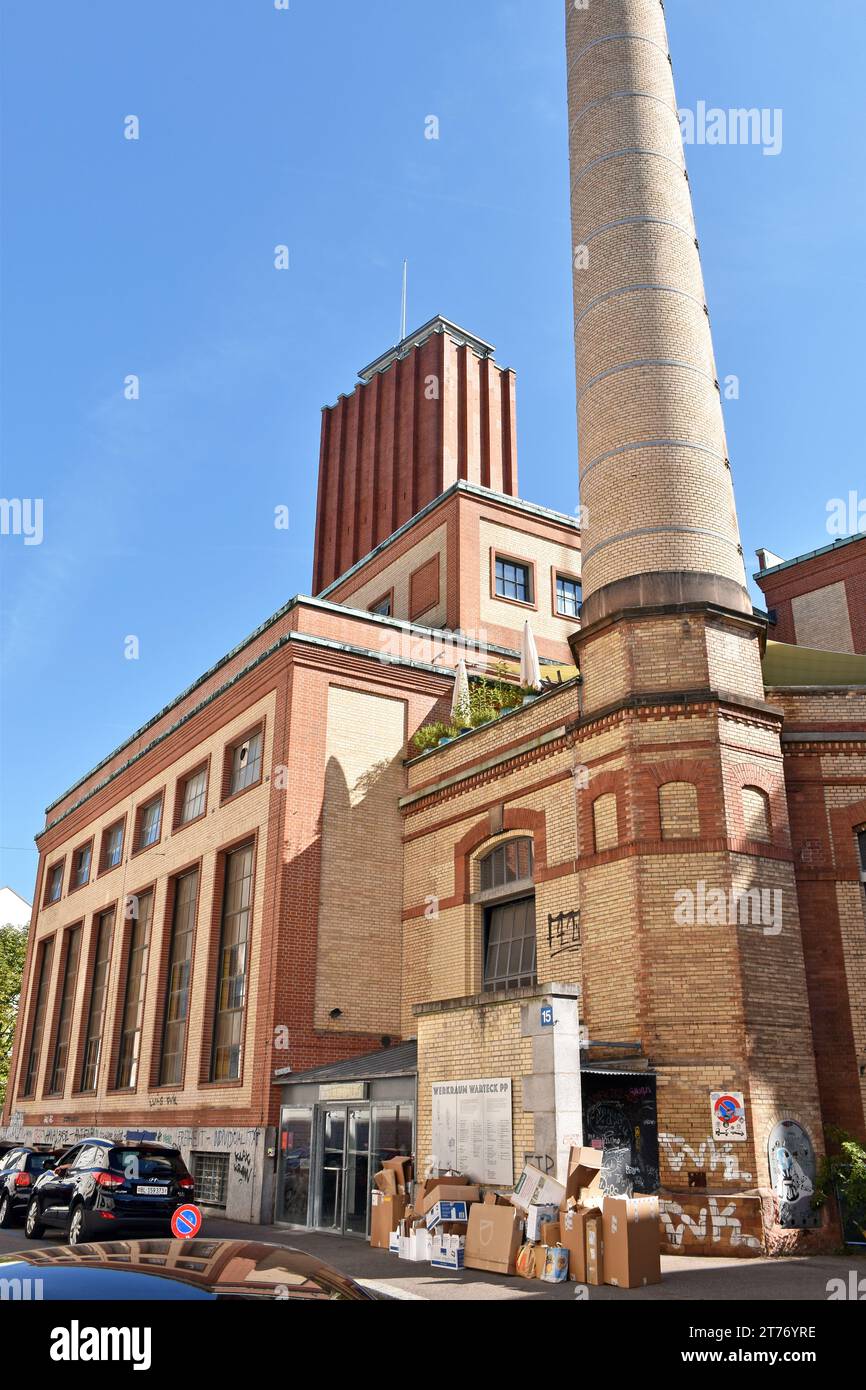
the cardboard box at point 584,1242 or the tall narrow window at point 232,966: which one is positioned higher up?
the tall narrow window at point 232,966

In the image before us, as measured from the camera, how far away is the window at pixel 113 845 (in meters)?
34.4

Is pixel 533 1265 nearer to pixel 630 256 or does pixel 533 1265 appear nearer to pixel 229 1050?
pixel 229 1050

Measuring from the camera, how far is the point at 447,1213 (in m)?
13.6

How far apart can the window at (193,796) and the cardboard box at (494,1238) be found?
16691 millimetres

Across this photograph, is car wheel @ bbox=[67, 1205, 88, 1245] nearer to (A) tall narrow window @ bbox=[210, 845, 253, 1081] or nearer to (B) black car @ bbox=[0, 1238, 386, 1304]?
(A) tall narrow window @ bbox=[210, 845, 253, 1081]

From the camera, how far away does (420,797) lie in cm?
2436

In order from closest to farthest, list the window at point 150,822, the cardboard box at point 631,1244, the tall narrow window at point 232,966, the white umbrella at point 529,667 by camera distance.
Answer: the cardboard box at point 631,1244, the tall narrow window at point 232,966, the white umbrella at point 529,667, the window at point 150,822

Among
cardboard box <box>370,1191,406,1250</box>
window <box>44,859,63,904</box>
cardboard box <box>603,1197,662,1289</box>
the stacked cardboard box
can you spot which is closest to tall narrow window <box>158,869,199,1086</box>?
cardboard box <box>370,1191,406,1250</box>

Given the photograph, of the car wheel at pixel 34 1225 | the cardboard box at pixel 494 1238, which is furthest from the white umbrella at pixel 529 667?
the car wheel at pixel 34 1225

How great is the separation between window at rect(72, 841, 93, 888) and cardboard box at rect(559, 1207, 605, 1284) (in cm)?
2781

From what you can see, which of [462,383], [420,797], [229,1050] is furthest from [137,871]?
[462,383]

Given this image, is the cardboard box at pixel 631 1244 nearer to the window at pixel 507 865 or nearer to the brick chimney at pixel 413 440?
the window at pixel 507 865
